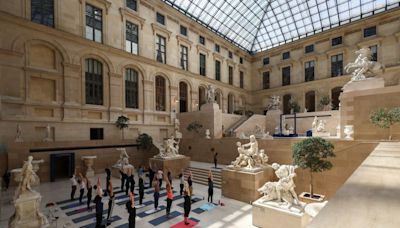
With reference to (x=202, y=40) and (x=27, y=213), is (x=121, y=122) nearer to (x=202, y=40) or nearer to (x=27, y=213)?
(x=27, y=213)

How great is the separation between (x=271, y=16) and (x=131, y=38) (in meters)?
25.1

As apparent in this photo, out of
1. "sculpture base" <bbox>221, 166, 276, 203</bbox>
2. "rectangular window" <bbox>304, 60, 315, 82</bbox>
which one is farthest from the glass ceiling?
"sculpture base" <bbox>221, 166, 276, 203</bbox>

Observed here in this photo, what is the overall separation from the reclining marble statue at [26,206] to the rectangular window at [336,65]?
35.8 meters

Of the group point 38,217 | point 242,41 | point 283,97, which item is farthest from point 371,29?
point 38,217

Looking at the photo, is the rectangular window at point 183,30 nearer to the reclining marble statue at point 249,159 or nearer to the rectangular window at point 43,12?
the rectangular window at point 43,12

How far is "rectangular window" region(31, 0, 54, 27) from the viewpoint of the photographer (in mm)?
16688

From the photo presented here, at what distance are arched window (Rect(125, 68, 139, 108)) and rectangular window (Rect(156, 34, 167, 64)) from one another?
12.4 feet

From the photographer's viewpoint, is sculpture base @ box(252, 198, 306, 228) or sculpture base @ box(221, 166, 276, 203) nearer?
sculpture base @ box(252, 198, 306, 228)

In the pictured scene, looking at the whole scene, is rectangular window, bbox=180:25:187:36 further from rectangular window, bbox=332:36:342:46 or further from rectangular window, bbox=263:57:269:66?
rectangular window, bbox=332:36:342:46

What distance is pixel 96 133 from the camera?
64.1ft

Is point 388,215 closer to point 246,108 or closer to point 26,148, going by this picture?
point 26,148

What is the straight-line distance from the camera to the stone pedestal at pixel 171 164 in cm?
1600

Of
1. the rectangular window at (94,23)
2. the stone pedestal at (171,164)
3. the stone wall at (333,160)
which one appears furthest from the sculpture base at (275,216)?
the rectangular window at (94,23)

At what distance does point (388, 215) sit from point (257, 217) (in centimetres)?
675
